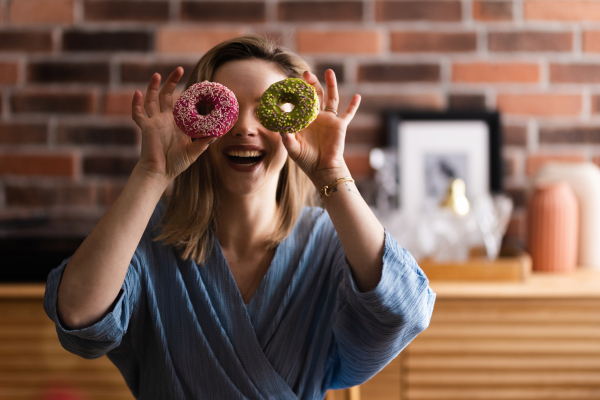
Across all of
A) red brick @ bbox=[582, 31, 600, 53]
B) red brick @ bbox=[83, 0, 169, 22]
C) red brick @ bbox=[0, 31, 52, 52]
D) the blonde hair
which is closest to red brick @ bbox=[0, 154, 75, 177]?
red brick @ bbox=[0, 31, 52, 52]

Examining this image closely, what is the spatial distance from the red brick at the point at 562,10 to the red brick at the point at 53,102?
5.24 ft

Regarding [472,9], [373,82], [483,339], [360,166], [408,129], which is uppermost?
[472,9]

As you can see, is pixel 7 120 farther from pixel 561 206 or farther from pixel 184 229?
pixel 561 206

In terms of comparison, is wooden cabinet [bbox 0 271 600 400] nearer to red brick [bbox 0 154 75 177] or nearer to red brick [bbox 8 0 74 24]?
red brick [bbox 0 154 75 177]

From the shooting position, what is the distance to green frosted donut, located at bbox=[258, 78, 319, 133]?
82cm

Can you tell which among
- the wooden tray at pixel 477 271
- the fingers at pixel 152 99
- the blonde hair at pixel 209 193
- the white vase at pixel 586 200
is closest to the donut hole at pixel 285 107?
the blonde hair at pixel 209 193

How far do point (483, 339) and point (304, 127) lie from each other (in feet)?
3.04

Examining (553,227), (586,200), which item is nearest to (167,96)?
(553,227)

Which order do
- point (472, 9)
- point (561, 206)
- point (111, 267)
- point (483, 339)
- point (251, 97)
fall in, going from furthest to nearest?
1. point (472, 9)
2. point (561, 206)
3. point (483, 339)
4. point (251, 97)
5. point (111, 267)

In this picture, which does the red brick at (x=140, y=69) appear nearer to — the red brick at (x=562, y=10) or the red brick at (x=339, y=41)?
the red brick at (x=339, y=41)

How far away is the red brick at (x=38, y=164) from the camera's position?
1.75 m

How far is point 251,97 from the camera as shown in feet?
2.94

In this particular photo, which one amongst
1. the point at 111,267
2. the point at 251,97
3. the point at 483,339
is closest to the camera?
the point at 111,267

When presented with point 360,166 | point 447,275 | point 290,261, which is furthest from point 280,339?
point 360,166
